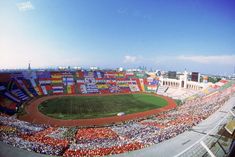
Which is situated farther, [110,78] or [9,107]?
[110,78]

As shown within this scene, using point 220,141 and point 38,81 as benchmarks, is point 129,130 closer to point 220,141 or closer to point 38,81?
point 220,141

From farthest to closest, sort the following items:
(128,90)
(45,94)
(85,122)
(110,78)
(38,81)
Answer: (110,78) < (128,90) < (38,81) < (45,94) < (85,122)

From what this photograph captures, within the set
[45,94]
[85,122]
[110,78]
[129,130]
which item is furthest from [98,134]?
[110,78]

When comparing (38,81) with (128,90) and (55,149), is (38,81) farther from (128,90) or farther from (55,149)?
(55,149)

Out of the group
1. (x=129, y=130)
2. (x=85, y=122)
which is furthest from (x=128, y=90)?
(x=129, y=130)

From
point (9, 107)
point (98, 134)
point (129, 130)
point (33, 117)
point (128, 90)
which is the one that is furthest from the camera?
point (128, 90)

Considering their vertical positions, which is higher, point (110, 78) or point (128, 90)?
point (110, 78)

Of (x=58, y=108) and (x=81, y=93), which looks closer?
(x=58, y=108)

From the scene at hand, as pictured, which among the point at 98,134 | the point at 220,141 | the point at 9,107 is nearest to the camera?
the point at 220,141

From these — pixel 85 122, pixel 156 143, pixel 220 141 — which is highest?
pixel 220 141
